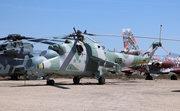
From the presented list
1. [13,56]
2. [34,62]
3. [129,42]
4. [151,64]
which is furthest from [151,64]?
[34,62]

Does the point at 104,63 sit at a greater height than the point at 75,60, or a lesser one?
lesser

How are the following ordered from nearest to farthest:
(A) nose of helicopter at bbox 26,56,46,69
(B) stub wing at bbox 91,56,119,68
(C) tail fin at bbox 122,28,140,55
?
(A) nose of helicopter at bbox 26,56,46,69, (B) stub wing at bbox 91,56,119,68, (C) tail fin at bbox 122,28,140,55

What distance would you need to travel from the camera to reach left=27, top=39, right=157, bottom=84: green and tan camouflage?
68.5ft

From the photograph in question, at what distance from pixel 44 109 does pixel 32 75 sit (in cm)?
1183

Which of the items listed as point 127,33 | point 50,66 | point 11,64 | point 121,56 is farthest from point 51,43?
point 127,33

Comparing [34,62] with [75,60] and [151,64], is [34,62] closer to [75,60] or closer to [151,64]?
[75,60]

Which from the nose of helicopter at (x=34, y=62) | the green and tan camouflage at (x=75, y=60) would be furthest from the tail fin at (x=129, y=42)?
the nose of helicopter at (x=34, y=62)

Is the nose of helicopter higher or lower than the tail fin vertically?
lower

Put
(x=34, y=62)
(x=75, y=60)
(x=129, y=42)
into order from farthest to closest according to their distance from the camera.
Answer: (x=129, y=42) < (x=75, y=60) < (x=34, y=62)

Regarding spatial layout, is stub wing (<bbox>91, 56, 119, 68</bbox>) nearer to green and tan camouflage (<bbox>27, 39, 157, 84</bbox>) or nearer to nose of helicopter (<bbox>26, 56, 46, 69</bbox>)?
green and tan camouflage (<bbox>27, 39, 157, 84</bbox>)

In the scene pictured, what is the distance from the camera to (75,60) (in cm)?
2255

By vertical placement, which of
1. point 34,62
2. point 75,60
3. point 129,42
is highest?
point 129,42

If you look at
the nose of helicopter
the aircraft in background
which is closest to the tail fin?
the aircraft in background

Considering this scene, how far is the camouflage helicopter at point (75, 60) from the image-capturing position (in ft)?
68.6
